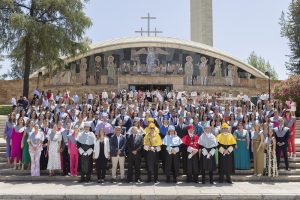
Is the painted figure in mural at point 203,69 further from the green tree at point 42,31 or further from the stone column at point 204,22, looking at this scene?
the stone column at point 204,22

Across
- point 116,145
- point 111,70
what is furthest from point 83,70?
point 116,145

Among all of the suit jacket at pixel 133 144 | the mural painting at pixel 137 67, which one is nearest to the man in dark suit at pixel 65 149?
the suit jacket at pixel 133 144

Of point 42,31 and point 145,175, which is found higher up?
point 42,31

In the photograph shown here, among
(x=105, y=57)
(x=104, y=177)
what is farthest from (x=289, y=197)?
(x=105, y=57)

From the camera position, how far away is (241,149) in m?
8.85

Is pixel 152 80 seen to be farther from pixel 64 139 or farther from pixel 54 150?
pixel 54 150

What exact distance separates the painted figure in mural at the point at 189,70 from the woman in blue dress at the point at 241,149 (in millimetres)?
18922

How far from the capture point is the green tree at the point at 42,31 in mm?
19156

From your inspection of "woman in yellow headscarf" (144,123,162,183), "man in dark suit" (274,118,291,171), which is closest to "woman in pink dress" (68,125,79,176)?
"woman in yellow headscarf" (144,123,162,183)

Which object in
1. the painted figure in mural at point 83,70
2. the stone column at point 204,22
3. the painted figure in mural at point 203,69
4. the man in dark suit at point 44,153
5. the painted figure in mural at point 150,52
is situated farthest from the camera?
the stone column at point 204,22

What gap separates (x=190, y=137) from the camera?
8.31 metres

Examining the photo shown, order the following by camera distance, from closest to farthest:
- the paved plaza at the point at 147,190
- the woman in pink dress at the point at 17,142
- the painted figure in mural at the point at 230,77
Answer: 1. the paved plaza at the point at 147,190
2. the woman in pink dress at the point at 17,142
3. the painted figure in mural at the point at 230,77

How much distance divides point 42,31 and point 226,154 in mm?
16354

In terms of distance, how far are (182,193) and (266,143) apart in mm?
3522
